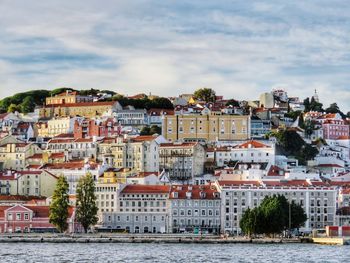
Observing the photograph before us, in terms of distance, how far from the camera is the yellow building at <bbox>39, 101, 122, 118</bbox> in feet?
340

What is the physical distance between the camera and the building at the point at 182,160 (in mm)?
85875

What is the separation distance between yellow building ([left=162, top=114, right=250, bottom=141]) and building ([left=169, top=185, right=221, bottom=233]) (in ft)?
75.0

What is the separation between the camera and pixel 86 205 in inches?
2697

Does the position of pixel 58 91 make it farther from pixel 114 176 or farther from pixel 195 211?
pixel 195 211

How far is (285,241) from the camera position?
206 feet

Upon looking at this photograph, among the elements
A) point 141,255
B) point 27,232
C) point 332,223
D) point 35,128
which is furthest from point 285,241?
point 35,128

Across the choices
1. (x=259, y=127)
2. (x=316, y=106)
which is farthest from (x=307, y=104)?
(x=259, y=127)

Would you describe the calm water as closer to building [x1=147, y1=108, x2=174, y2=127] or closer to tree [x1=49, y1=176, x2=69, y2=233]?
tree [x1=49, y1=176, x2=69, y2=233]

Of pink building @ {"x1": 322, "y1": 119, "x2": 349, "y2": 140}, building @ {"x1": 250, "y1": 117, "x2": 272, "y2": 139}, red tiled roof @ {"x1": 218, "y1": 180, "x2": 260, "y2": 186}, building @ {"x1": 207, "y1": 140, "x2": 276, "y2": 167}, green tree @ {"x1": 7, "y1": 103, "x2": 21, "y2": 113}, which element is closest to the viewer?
red tiled roof @ {"x1": 218, "y1": 180, "x2": 260, "y2": 186}

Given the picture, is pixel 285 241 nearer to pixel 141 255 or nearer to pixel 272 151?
pixel 141 255

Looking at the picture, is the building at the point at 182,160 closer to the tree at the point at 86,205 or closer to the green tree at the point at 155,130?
the green tree at the point at 155,130

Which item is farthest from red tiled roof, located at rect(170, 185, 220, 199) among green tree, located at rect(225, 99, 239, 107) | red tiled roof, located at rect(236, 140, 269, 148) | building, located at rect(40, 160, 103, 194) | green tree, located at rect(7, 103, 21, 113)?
green tree, located at rect(7, 103, 21, 113)

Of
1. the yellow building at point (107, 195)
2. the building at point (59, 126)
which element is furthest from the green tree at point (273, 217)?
the building at point (59, 126)

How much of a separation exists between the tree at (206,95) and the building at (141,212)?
42788mm
